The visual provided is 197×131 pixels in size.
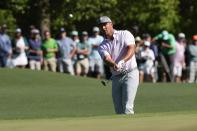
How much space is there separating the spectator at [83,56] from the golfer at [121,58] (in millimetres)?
15393

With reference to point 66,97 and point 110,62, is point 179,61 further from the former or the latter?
point 110,62

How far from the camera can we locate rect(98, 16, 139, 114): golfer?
1148 centimetres

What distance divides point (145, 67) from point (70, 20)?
7570mm

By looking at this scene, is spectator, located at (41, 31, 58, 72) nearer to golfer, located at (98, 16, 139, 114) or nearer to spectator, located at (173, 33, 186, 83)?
spectator, located at (173, 33, 186, 83)

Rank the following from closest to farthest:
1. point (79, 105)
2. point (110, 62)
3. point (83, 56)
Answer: point (110, 62), point (79, 105), point (83, 56)

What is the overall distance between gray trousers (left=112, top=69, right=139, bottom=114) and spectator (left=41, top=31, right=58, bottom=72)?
1459 cm

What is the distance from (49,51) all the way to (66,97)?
8.43 m

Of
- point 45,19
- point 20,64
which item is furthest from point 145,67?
point 45,19

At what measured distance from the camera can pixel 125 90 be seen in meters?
11.6

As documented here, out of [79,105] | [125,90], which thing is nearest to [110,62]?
[125,90]

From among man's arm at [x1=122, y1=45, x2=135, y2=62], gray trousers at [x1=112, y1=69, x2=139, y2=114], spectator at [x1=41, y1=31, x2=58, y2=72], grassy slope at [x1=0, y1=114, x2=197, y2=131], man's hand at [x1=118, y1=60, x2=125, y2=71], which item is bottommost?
spectator at [x1=41, y1=31, x2=58, y2=72]

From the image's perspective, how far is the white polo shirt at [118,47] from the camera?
1154 centimetres

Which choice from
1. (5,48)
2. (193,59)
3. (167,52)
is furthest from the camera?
(167,52)

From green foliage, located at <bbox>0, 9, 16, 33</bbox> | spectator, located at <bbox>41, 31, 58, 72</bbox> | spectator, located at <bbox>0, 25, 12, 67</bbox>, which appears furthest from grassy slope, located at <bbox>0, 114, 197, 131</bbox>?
green foliage, located at <bbox>0, 9, 16, 33</bbox>
